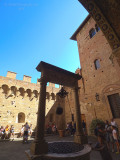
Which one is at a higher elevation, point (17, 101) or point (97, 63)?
point (97, 63)

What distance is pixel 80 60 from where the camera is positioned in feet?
40.3

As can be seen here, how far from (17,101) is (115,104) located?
11.8m

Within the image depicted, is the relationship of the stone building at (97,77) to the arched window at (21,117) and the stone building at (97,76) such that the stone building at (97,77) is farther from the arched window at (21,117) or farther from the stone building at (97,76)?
the arched window at (21,117)

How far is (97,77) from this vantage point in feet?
31.7

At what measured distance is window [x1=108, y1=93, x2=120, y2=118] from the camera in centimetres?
771

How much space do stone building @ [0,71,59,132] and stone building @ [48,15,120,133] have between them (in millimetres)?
6031

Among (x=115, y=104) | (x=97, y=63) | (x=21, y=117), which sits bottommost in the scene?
(x=21, y=117)

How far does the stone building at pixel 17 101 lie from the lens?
1188cm

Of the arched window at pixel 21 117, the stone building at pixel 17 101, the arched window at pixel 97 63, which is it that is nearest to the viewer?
the arched window at pixel 97 63

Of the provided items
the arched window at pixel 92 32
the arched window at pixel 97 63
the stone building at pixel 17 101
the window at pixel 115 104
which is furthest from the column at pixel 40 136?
the arched window at pixel 92 32

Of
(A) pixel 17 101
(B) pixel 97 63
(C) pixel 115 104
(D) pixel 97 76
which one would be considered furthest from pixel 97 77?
(A) pixel 17 101

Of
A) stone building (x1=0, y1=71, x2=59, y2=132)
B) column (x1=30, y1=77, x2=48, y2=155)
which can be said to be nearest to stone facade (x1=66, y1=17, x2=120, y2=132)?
column (x1=30, y1=77, x2=48, y2=155)

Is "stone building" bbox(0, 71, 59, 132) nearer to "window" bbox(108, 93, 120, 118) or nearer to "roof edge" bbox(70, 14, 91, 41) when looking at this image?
"roof edge" bbox(70, 14, 91, 41)

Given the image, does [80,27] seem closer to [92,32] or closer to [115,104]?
[92,32]
